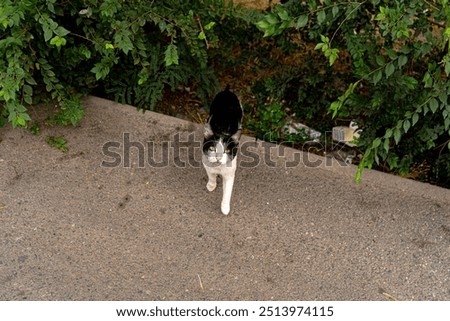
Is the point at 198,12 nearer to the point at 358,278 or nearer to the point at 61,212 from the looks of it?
the point at 61,212

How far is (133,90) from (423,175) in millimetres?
2415

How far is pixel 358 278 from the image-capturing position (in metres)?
3.51

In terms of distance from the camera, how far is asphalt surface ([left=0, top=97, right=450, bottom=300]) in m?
3.45

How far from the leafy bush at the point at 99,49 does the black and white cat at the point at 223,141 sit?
0.45 m

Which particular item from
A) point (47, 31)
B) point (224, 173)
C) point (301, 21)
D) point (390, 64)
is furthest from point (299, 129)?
point (47, 31)

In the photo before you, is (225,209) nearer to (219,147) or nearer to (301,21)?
(219,147)

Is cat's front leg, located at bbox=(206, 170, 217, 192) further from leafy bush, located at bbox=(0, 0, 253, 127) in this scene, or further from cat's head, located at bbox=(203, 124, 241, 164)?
leafy bush, located at bbox=(0, 0, 253, 127)

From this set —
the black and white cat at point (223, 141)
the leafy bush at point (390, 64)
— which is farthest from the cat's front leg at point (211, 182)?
the leafy bush at point (390, 64)

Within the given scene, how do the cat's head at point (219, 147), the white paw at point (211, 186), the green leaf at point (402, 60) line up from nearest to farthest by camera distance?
the green leaf at point (402, 60) → the cat's head at point (219, 147) → the white paw at point (211, 186)

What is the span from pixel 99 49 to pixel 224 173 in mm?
1233

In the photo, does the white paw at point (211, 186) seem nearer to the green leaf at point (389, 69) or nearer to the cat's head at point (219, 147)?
the cat's head at point (219, 147)

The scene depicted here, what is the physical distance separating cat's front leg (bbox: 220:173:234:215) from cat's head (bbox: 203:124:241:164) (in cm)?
A: 17

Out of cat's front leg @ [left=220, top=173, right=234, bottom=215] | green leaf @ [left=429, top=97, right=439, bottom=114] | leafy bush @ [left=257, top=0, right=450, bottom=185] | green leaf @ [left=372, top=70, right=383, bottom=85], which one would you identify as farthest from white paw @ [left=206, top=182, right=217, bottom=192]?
green leaf @ [left=429, top=97, right=439, bottom=114]

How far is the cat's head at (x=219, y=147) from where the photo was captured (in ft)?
11.0
